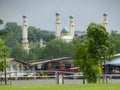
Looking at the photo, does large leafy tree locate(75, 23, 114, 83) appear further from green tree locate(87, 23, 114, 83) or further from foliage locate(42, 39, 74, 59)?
foliage locate(42, 39, 74, 59)

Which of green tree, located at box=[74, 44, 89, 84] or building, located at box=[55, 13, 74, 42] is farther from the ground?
building, located at box=[55, 13, 74, 42]

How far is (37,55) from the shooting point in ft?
421

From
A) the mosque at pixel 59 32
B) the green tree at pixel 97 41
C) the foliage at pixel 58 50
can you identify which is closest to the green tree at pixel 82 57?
the green tree at pixel 97 41

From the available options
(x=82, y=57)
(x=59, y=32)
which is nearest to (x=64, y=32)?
(x=59, y=32)

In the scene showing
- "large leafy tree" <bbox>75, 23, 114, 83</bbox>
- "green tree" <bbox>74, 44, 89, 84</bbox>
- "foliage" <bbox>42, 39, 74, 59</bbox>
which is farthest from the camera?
"foliage" <bbox>42, 39, 74, 59</bbox>

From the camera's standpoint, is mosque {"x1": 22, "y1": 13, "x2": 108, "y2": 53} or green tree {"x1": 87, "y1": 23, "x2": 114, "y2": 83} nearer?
green tree {"x1": 87, "y1": 23, "x2": 114, "y2": 83}

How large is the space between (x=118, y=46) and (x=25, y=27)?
47.2 meters

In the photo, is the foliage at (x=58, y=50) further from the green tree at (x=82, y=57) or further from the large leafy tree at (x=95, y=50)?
the large leafy tree at (x=95, y=50)

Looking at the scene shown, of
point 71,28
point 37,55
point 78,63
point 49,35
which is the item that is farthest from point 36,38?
point 78,63

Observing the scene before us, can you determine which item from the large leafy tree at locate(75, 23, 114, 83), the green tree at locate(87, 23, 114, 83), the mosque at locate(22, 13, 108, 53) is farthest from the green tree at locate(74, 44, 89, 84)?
the mosque at locate(22, 13, 108, 53)

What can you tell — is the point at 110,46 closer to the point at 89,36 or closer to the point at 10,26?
the point at 89,36

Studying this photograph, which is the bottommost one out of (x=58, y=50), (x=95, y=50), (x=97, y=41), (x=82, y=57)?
(x=82, y=57)

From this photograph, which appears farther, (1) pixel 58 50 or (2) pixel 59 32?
(2) pixel 59 32

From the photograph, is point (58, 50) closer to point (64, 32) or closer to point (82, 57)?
point (64, 32)
